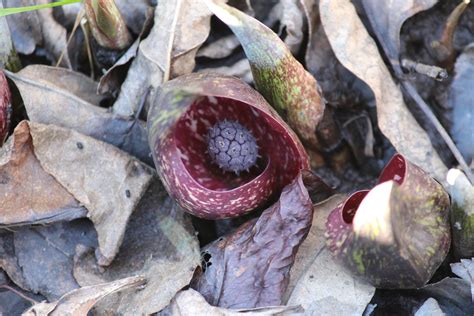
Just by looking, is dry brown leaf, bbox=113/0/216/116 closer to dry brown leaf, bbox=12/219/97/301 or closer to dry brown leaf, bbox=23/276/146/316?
dry brown leaf, bbox=12/219/97/301

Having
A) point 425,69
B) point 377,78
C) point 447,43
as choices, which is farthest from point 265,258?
point 447,43

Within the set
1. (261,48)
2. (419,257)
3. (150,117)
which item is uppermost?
(261,48)

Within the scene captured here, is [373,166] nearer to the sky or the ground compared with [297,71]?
nearer to the ground

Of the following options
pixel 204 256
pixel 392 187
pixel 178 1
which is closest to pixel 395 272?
pixel 392 187

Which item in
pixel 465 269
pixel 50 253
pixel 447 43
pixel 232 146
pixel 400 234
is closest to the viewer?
pixel 400 234

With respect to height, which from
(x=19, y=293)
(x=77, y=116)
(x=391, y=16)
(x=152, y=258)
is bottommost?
(x=19, y=293)

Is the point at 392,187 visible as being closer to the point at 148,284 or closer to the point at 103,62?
the point at 148,284

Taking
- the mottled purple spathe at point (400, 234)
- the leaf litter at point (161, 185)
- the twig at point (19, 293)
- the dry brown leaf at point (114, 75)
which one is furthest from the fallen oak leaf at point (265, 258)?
the dry brown leaf at point (114, 75)

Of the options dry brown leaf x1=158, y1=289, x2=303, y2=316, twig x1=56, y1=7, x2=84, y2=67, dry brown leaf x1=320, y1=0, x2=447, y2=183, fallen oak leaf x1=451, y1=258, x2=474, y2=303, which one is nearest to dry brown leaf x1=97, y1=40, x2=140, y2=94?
twig x1=56, y1=7, x2=84, y2=67

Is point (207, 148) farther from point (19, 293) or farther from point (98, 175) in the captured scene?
point (19, 293)
